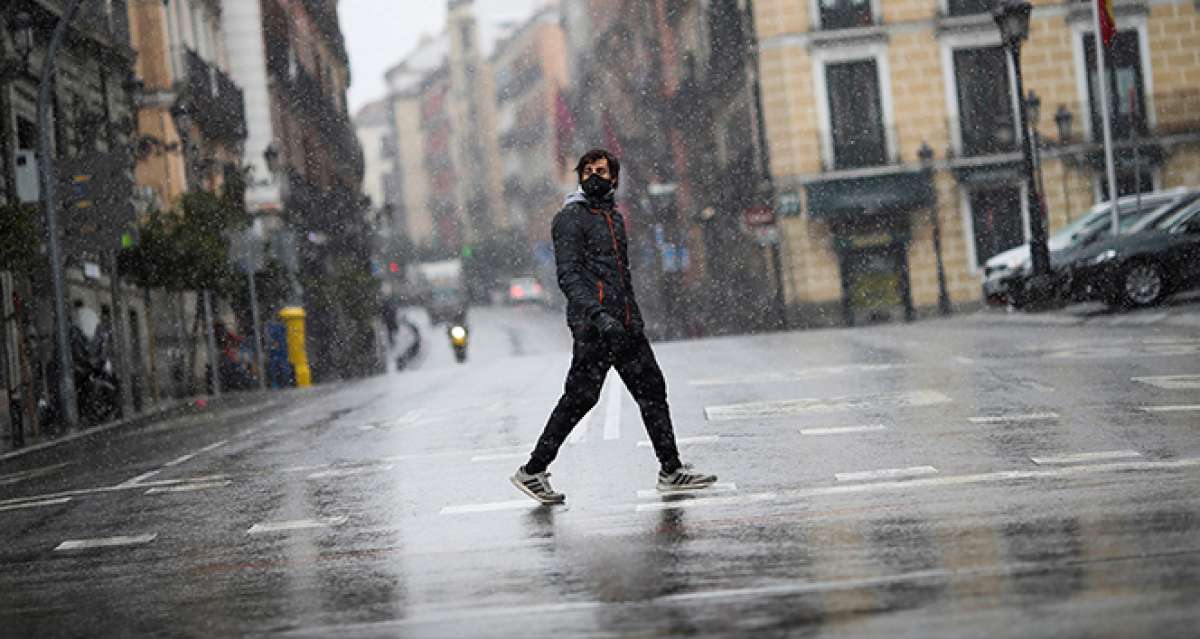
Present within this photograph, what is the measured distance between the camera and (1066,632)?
5098mm

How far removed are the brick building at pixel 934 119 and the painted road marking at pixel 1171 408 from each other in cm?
3797

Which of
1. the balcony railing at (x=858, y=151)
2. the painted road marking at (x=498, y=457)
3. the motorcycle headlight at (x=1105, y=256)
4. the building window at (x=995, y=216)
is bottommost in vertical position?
the painted road marking at (x=498, y=457)

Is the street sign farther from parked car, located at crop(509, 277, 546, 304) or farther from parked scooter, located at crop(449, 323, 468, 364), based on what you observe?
parked car, located at crop(509, 277, 546, 304)

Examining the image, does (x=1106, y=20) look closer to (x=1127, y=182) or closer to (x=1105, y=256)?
(x=1105, y=256)

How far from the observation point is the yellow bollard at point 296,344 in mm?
40969

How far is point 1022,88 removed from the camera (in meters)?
31.0

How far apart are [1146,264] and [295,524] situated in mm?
19535

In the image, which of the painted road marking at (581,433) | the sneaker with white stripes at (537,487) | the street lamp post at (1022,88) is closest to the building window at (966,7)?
the street lamp post at (1022,88)

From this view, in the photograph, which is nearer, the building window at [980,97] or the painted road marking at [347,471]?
the painted road marking at [347,471]

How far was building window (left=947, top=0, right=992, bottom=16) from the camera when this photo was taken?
5081cm

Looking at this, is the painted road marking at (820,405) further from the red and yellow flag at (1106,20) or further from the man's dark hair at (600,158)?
the red and yellow flag at (1106,20)

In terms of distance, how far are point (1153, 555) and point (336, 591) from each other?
8.98ft

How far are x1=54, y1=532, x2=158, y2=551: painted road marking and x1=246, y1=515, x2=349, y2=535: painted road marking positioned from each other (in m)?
0.49

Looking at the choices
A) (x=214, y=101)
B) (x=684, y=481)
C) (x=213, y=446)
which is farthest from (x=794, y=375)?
(x=214, y=101)
